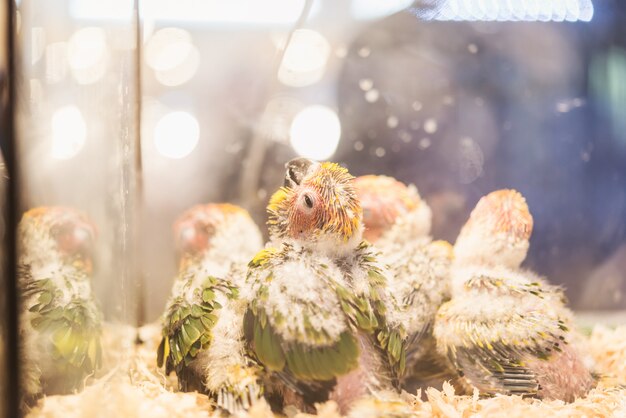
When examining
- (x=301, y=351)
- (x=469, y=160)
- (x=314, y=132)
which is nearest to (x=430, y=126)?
(x=469, y=160)

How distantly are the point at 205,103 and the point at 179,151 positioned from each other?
3.3 inches

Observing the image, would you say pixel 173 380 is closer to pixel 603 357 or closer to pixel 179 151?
pixel 179 151

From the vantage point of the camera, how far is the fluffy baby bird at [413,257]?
963 millimetres

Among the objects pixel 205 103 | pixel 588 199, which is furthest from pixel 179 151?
pixel 588 199

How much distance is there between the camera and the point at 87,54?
887mm

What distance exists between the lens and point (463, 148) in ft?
3.25

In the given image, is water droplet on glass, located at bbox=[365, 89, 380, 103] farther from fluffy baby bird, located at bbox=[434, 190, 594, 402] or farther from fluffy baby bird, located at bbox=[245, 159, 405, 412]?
fluffy baby bird, located at bbox=[434, 190, 594, 402]

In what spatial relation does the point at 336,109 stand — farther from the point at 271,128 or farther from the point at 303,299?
the point at 303,299

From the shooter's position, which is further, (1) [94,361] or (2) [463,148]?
(2) [463,148]

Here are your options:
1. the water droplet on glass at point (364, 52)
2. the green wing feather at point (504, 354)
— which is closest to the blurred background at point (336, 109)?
the water droplet on glass at point (364, 52)

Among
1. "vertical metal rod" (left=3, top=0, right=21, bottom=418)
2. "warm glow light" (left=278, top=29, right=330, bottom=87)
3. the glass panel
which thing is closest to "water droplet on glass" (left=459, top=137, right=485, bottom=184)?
"warm glow light" (left=278, top=29, right=330, bottom=87)

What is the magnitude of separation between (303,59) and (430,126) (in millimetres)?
229

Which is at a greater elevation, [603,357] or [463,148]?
[463,148]

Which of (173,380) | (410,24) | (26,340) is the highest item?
(410,24)
